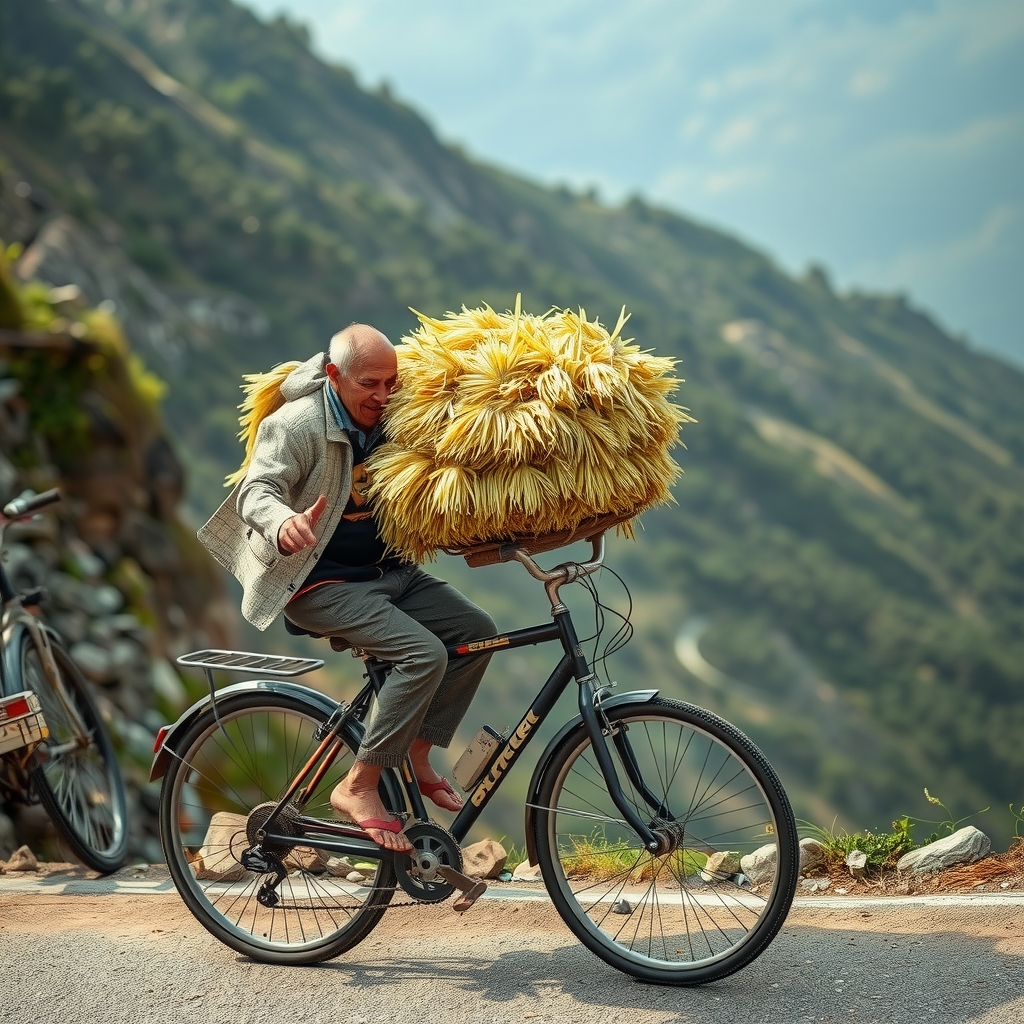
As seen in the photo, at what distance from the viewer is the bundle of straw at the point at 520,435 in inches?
140

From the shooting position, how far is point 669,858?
3.77 m

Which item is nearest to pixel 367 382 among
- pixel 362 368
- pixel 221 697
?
pixel 362 368

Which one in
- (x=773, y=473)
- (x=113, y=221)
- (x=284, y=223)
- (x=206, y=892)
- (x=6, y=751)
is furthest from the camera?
(x=773, y=473)

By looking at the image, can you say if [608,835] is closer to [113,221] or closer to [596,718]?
[596,718]

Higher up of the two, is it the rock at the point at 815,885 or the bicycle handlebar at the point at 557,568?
the bicycle handlebar at the point at 557,568

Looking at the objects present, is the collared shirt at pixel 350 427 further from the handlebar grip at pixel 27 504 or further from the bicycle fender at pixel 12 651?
the bicycle fender at pixel 12 651

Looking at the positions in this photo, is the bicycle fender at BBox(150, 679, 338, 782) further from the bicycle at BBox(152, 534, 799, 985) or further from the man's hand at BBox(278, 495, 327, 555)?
the man's hand at BBox(278, 495, 327, 555)

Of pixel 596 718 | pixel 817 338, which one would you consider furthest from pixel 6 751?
pixel 817 338

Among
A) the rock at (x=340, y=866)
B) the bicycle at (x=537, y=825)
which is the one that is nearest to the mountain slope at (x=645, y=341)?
the rock at (x=340, y=866)

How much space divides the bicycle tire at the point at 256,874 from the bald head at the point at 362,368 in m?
0.96

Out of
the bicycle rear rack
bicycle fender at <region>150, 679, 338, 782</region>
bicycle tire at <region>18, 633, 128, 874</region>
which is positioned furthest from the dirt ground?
bicycle tire at <region>18, 633, 128, 874</region>

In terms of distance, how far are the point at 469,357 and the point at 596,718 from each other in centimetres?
113

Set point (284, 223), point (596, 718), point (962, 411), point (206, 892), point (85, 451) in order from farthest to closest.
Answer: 1. point (962, 411)
2. point (284, 223)
3. point (85, 451)
4. point (206, 892)
5. point (596, 718)

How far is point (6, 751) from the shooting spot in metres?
4.74
